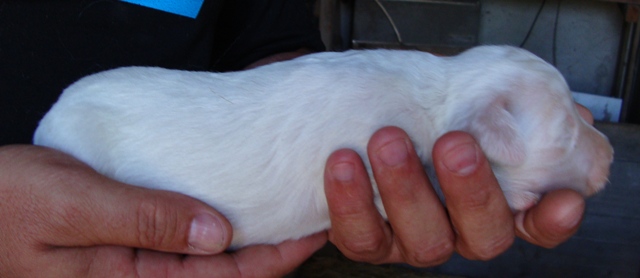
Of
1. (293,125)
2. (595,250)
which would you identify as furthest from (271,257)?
(595,250)

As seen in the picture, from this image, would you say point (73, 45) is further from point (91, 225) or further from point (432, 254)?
point (432, 254)

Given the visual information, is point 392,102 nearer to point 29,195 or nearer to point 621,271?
point 29,195

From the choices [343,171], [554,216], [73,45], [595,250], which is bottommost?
[595,250]

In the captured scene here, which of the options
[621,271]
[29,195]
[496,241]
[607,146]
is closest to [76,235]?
[29,195]

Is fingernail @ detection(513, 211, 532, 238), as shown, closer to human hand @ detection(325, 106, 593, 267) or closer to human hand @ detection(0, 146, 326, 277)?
human hand @ detection(325, 106, 593, 267)

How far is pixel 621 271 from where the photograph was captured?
2855 millimetres

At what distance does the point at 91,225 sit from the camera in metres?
0.97

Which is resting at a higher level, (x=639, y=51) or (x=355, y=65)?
(x=355, y=65)

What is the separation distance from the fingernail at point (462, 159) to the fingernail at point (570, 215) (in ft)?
0.67

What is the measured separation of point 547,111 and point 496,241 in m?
0.28

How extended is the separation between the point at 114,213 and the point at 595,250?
250cm

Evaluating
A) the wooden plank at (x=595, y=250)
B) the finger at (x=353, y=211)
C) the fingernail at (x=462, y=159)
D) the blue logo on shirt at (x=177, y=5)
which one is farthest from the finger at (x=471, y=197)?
the wooden plank at (x=595, y=250)

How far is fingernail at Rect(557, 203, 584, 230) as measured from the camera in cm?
107

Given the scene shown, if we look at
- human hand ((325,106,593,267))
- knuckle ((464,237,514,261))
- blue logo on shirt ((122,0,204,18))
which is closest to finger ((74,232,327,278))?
human hand ((325,106,593,267))
